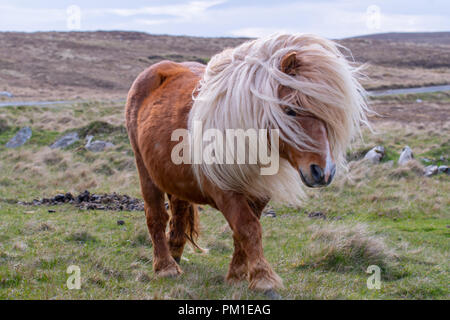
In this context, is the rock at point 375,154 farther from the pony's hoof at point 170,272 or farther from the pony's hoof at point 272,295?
the pony's hoof at point 272,295

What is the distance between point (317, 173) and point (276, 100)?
0.64 m

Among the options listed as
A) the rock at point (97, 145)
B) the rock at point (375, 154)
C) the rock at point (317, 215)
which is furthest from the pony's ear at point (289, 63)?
the rock at point (97, 145)

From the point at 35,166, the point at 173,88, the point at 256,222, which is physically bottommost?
the point at 35,166

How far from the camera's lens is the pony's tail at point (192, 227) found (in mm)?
6059

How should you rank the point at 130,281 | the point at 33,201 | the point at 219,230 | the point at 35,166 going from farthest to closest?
1. the point at 35,166
2. the point at 33,201
3. the point at 219,230
4. the point at 130,281

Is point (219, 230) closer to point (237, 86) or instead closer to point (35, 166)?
point (237, 86)

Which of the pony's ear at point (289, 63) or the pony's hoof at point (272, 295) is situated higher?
the pony's ear at point (289, 63)

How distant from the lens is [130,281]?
4.86m

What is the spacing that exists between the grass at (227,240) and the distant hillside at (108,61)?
69.4ft

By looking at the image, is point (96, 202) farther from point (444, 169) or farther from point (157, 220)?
point (444, 169)

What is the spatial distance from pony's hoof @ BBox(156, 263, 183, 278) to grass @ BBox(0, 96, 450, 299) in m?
0.09

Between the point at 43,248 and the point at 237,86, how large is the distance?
11.3 ft

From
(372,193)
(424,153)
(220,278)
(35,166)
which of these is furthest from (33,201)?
(424,153)

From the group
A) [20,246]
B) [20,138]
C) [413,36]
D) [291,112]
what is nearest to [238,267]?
[291,112]
